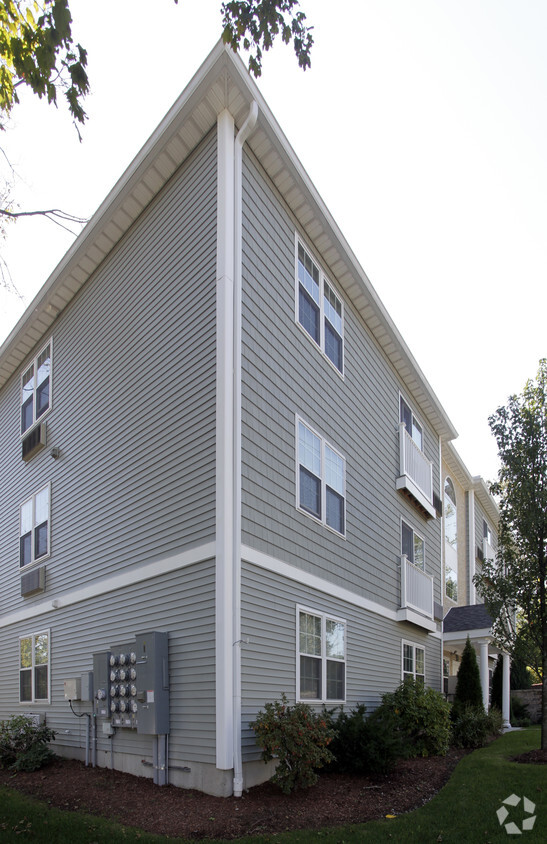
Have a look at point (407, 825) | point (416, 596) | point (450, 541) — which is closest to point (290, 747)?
point (407, 825)

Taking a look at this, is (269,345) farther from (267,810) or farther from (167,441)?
(267,810)

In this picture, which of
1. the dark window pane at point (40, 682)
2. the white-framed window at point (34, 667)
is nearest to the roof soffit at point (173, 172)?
the white-framed window at point (34, 667)

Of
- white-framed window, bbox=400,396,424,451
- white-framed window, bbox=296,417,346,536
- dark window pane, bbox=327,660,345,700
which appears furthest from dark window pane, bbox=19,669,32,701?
white-framed window, bbox=400,396,424,451

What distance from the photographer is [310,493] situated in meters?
11.2

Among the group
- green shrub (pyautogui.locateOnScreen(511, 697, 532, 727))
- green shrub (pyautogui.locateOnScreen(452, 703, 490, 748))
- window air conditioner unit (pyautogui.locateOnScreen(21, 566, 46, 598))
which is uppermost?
window air conditioner unit (pyautogui.locateOnScreen(21, 566, 46, 598))

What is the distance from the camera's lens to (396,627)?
49.1ft

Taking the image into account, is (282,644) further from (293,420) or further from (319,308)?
(319,308)

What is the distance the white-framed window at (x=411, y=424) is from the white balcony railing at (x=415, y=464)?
0.34 m

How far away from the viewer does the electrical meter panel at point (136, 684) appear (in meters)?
8.76

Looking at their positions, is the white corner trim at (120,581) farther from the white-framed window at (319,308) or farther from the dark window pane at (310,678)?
the white-framed window at (319,308)

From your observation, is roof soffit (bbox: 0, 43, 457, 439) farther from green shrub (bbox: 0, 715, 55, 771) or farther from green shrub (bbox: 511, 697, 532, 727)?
green shrub (bbox: 511, 697, 532, 727)

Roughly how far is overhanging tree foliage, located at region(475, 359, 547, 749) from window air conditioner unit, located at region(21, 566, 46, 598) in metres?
8.19

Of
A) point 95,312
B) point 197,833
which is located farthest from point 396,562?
point 197,833

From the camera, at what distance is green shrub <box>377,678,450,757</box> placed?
12.0m
